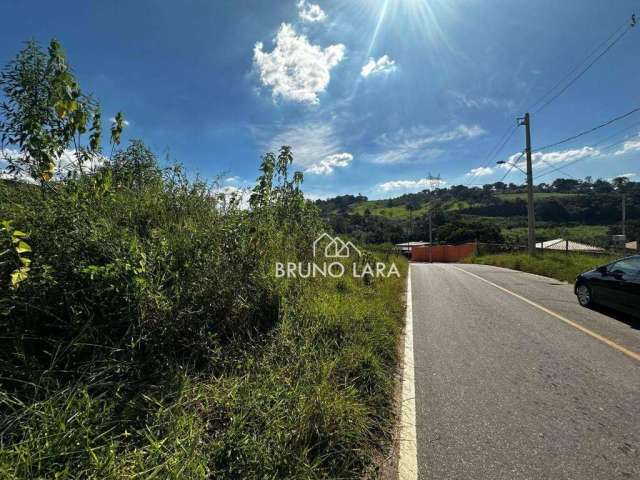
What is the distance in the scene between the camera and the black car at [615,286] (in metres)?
5.95

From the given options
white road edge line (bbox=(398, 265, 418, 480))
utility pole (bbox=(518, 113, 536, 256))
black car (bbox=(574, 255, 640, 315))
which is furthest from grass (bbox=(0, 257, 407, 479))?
utility pole (bbox=(518, 113, 536, 256))

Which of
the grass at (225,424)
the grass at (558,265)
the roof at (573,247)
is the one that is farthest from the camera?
the roof at (573,247)

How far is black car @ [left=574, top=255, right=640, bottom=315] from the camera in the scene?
5.95 m

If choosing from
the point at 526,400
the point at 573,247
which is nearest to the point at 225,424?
the point at 526,400

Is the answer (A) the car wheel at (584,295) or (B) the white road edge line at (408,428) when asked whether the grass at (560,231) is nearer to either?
(A) the car wheel at (584,295)

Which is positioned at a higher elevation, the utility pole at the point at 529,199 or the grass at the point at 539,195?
the grass at the point at 539,195

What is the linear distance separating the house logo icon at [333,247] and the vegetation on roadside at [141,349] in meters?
3.83

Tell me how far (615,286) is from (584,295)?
103 centimetres

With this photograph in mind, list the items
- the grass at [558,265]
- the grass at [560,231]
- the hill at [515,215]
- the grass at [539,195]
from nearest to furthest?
the grass at [558,265]
the hill at [515,215]
the grass at [560,231]
the grass at [539,195]

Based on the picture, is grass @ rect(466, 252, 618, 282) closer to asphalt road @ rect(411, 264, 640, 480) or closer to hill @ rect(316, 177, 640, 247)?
asphalt road @ rect(411, 264, 640, 480)

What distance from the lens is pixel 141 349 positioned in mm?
2834

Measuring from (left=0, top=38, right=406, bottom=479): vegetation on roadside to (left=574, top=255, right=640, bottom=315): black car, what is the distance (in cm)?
586

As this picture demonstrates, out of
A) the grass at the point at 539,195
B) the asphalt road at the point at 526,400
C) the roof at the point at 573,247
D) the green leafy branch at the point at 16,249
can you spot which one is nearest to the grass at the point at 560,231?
the grass at the point at 539,195

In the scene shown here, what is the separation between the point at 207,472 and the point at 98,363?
141 cm
